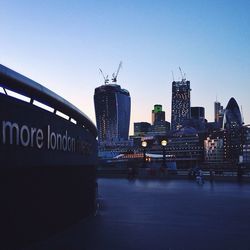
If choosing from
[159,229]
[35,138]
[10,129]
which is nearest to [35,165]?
[35,138]

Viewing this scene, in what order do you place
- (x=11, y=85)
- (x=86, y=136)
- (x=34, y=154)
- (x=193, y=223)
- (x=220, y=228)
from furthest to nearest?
(x=86, y=136) < (x=193, y=223) < (x=220, y=228) < (x=34, y=154) < (x=11, y=85)

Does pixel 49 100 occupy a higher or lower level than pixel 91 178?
higher

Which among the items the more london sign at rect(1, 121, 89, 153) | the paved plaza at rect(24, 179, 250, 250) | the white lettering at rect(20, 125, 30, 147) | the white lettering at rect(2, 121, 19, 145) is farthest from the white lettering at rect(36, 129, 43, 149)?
the paved plaza at rect(24, 179, 250, 250)

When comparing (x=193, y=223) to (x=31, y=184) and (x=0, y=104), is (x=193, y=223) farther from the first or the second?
(x=0, y=104)

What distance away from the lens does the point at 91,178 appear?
1476 cm

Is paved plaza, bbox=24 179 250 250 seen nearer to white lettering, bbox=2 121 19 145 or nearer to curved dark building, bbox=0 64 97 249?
curved dark building, bbox=0 64 97 249

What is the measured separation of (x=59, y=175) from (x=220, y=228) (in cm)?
412

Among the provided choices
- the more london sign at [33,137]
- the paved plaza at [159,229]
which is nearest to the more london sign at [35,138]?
the more london sign at [33,137]

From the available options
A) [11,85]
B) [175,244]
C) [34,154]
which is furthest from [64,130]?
[175,244]

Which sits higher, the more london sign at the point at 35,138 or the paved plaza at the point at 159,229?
the more london sign at the point at 35,138

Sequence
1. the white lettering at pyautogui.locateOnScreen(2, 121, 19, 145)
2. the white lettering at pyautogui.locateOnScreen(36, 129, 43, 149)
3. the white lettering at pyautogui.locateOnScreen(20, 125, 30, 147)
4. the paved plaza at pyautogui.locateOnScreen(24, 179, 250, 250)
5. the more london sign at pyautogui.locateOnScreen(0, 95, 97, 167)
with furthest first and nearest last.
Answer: the white lettering at pyautogui.locateOnScreen(36, 129, 43, 149), the paved plaza at pyautogui.locateOnScreen(24, 179, 250, 250), the white lettering at pyautogui.locateOnScreen(20, 125, 30, 147), the more london sign at pyautogui.locateOnScreen(0, 95, 97, 167), the white lettering at pyautogui.locateOnScreen(2, 121, 19, 145)

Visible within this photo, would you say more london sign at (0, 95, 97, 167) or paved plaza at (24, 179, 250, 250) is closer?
more london sign at (0, 95, 97, 167)

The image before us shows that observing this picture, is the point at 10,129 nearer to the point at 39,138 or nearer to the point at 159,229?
the point at 39,138

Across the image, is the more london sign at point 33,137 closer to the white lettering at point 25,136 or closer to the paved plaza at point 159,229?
the white lettering at point 25,136
